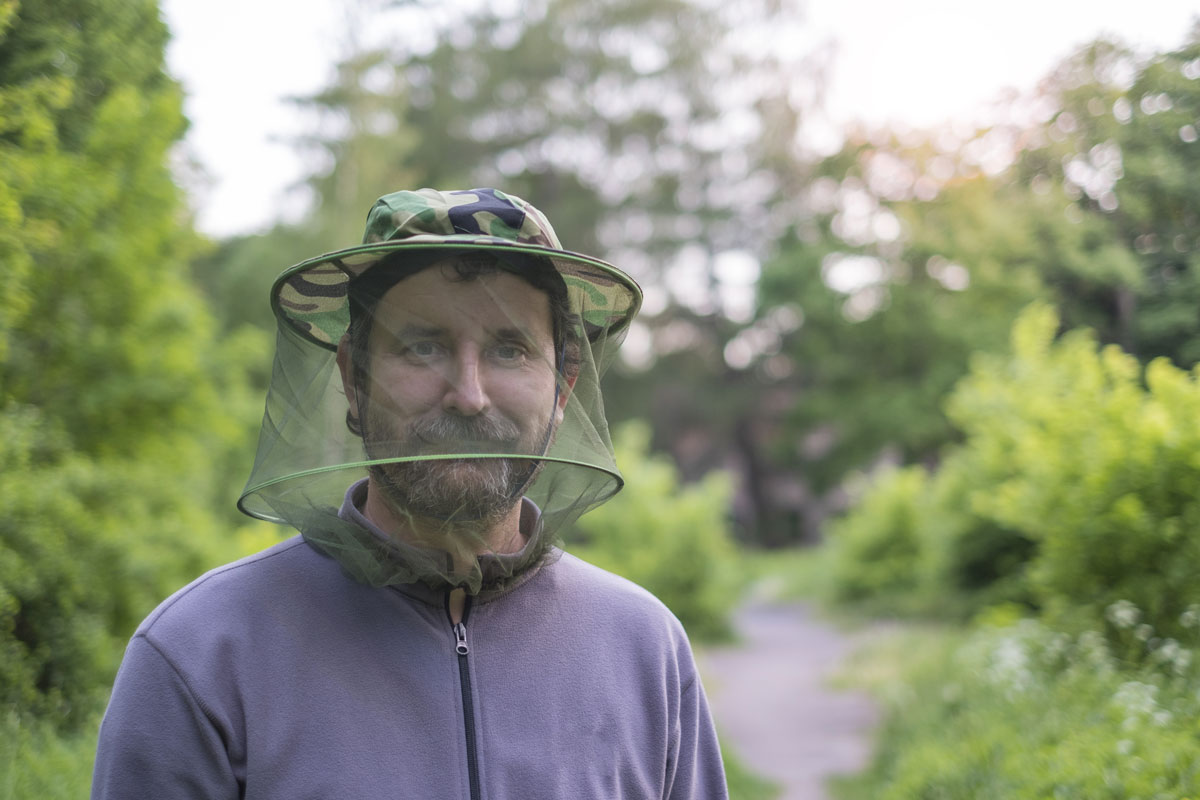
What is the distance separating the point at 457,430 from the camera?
169 centimetres

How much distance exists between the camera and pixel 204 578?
1.71 metres

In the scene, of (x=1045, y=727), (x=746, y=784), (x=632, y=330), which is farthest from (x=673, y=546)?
(x=1045, y=727)

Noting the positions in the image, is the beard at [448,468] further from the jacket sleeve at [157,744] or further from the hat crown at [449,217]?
the jacket sleeve at [157,744]

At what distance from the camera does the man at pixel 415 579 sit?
1581 millimetres

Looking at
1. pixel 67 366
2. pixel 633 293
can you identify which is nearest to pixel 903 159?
pixel 67 366

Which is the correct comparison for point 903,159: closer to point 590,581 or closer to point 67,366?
point 67,366

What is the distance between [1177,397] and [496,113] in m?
21.9

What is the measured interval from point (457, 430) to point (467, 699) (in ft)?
1.60

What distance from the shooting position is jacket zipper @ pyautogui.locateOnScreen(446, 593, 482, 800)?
1.66 m

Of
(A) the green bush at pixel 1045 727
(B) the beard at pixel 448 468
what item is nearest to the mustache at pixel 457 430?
(B) the beard at pixel 448 468

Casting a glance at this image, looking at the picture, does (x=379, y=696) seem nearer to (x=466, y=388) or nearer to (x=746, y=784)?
(x=466, y=388)

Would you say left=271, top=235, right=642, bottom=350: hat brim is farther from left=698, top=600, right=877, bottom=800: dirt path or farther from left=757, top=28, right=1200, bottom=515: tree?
left=698, top=600, right=877, bottom=800: dirt path

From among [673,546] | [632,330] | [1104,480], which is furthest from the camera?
[673,546]

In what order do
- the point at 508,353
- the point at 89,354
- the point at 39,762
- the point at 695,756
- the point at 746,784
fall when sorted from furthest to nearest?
the point at 746,784 → the point at 89,354 → the point at 39,762 → the point at 695,756 → the point at 508,353
